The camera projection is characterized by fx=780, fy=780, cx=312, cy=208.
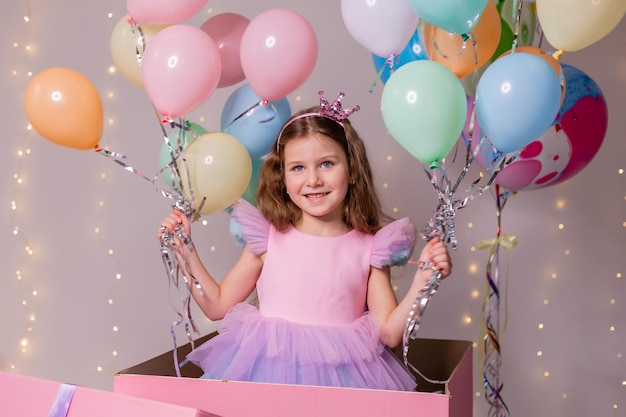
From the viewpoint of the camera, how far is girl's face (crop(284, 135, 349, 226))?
1.81 metres

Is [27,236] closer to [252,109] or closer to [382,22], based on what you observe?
[252,109]

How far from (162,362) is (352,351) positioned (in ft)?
1.48

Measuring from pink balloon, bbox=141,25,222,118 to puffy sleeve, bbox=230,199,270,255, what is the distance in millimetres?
344

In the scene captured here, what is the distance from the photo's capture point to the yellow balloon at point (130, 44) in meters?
1.77

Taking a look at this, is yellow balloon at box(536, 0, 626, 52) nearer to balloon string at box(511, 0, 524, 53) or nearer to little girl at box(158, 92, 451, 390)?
balloon string at box(511, 0, 524, 53)

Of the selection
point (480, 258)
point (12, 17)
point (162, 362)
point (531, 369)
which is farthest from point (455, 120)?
point (12, 17)

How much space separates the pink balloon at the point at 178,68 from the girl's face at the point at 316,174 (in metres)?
0.28

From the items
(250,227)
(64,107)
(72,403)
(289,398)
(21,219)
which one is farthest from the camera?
(21,219)

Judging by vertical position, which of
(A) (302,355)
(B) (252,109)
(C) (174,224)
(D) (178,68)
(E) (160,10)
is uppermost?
(E) (160,10)

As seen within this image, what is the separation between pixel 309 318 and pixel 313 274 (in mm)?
103

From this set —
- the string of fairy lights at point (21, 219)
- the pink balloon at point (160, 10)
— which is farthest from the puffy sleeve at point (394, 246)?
the string of fairy lights at point (21, 219)

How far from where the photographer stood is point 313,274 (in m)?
1.80

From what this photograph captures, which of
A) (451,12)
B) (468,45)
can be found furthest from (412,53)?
(451,12)

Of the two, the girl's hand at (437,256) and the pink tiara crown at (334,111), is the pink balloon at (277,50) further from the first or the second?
the girl's hand at (437,256)
